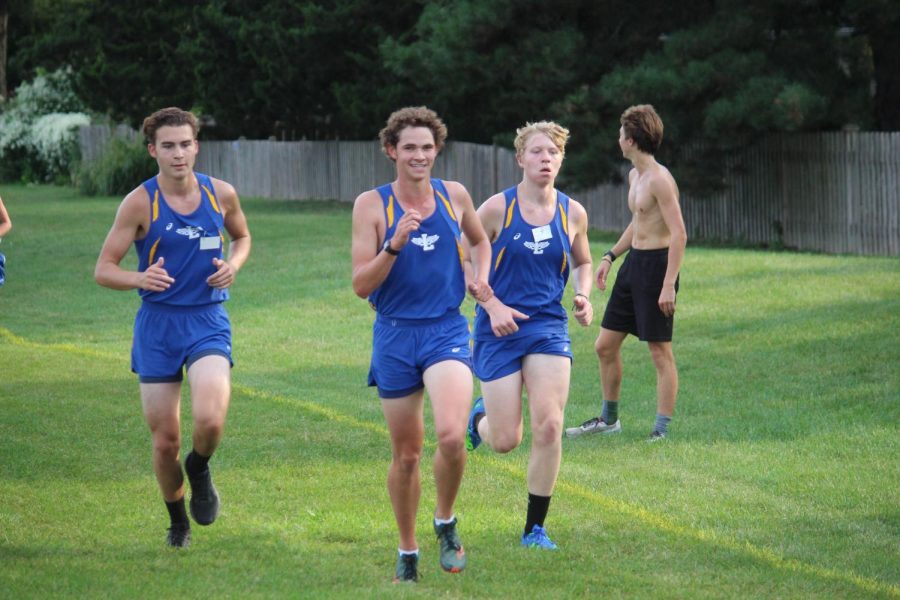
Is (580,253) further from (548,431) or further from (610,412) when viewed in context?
(610,412)

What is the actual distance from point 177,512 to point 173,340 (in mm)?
951

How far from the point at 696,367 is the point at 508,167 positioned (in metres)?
19.6

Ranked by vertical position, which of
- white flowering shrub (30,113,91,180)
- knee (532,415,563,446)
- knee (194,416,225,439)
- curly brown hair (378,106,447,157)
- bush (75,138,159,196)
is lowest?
knee (532,415,563,446)

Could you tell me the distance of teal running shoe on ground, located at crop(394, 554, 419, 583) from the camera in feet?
22.4

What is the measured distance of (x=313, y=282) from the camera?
21.8 metres

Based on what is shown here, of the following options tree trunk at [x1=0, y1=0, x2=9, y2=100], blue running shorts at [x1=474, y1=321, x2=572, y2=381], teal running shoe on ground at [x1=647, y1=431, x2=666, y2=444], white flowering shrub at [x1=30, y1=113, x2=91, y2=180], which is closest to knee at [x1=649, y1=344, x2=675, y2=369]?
teal running shoe on ground at [x1=647, y1=431, x2=666, y2=444]

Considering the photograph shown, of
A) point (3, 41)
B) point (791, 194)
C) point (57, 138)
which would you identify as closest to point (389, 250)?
point (791, 194)

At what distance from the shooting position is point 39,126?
183 feet

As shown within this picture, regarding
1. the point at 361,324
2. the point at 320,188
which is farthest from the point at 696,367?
the point at 320,188

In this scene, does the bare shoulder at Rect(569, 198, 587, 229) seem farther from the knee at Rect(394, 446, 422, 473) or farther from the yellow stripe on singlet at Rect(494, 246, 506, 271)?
the knee at Rect(394, 446, 422, 473)

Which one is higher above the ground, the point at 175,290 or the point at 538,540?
the point at 175,290

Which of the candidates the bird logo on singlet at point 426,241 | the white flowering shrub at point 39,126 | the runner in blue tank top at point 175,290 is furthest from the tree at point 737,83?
the white flowering shrub at point 39,126

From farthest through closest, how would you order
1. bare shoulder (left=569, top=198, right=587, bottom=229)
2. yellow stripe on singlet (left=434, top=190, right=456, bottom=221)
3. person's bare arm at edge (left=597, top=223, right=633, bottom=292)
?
person's bare arm at edge (left=597, top=223, right=633, bottom=292)
bare shoulder (left=569, top=198, right=587, bottom=229)
yellow stripe on singlet (left=434, top=190, right=456, bottom=221)

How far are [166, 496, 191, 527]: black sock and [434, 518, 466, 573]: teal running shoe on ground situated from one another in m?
1.46
